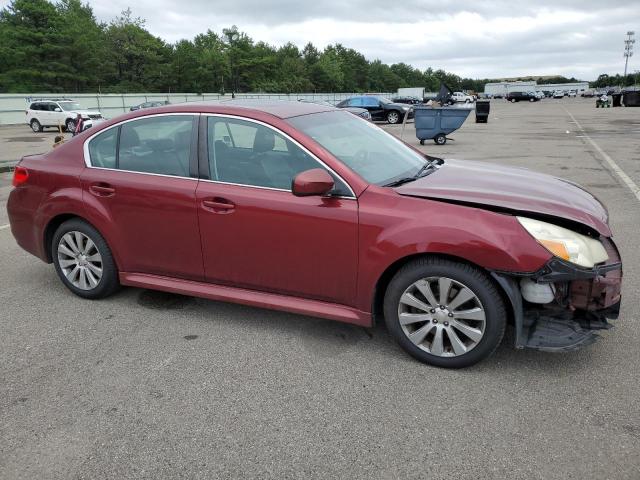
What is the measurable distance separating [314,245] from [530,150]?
1358 centimetres

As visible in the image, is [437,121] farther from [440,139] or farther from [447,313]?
[447,313]

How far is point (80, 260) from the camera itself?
4.44 metres

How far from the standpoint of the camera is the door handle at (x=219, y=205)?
12.0ft

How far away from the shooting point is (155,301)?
4516mm

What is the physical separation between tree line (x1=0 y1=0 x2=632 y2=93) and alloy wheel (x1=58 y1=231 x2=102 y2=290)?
177 feet

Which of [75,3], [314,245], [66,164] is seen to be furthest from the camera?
[75,3]

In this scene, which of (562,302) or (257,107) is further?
(257,107)

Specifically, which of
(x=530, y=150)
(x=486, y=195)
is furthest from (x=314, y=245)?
(x=530, y=150)

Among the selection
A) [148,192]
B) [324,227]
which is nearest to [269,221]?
[324,227]

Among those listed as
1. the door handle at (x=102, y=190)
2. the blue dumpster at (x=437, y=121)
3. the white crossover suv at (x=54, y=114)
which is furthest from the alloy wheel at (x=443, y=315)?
the white crossover suv at (x=54, y=114)

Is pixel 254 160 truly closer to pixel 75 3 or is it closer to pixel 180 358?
pixel 180 358

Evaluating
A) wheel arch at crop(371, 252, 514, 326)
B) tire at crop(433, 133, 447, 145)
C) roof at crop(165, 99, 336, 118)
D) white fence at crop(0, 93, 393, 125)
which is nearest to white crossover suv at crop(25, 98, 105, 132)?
white fence at crop(0, 93, 393, 125)

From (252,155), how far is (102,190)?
51.6 inches

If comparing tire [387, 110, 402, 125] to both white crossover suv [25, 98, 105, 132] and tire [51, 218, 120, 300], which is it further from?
tire [51, 218, 120, 300]
